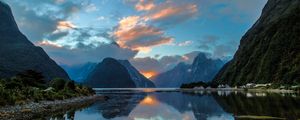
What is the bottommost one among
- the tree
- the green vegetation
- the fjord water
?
the fjord water

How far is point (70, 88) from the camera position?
338 ft

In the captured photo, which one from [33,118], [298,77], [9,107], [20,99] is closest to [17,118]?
[33,118]

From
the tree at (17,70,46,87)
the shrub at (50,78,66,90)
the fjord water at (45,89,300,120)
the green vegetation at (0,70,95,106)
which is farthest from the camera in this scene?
the shrub at (50,78,66,90)

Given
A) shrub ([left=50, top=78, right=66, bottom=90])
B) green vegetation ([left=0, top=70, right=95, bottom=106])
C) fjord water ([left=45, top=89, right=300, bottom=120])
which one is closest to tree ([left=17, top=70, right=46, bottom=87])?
green vegetation ([left=0, top=70, right=95, bottom=106])

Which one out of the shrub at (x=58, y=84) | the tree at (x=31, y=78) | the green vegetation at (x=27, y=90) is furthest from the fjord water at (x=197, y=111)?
the shrub at (x=58, y=84)

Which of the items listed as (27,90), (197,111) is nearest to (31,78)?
(27,90)

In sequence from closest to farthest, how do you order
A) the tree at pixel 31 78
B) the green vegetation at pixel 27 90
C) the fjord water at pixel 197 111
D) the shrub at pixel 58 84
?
1. the fjord water at pixel 197 111
2. the green vegetation at pixel 27 90
3. the tree at pixel 31 78
4. the shrub at pixel 58 84

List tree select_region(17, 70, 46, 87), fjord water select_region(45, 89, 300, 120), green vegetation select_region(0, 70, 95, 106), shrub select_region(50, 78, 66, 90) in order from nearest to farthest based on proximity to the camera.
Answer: fjord water select_region(45, 89, 300, 120) < green vegetation select_region(0, 70, 95, 106) < tree select_region(17, 70, 46, 87) < shrub select_region(50, 78, 66, 90)

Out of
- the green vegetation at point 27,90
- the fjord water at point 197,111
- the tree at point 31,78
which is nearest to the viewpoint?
the fjord water at point 197,111

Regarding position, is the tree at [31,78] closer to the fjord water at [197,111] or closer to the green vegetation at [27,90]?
the green vegetation at [27,90]

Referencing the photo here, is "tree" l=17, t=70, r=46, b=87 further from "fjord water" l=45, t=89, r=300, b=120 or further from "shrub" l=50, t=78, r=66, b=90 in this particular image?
"fjord water" l=45, t=89, r=300, b=120

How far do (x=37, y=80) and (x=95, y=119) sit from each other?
53986 millimetres

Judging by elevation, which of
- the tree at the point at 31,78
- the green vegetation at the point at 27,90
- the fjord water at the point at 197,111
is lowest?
the fjord water at the point at 197,111

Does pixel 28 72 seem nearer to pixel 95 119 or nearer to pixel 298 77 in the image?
pixel 95 119
